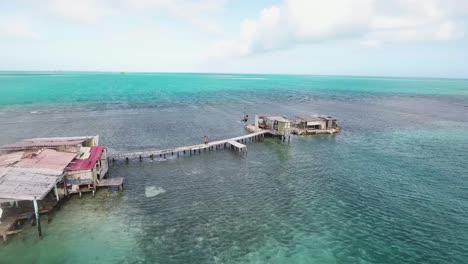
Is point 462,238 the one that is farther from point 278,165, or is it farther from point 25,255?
point 25,255

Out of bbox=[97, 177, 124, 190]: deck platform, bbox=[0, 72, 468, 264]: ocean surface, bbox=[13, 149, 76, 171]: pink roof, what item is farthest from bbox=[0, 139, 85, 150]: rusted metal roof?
bbox=[97, 177, 124, 190]: deck platform

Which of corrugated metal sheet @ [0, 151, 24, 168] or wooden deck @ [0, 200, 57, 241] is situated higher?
corrugated metal sheet @ [0, 151, 24, 168]

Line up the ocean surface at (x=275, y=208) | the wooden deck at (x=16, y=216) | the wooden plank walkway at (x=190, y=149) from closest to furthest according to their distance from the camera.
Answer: the ocean surface at (x=275, y=208) < the wooden deck at (x=16, y=216) < the wooden plank walkway at (x=190, y=149)

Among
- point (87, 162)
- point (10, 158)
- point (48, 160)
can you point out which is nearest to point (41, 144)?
point (10, 158)

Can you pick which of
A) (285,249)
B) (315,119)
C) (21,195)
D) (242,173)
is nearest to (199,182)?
(242,173)

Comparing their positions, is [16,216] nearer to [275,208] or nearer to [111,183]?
[111,183]

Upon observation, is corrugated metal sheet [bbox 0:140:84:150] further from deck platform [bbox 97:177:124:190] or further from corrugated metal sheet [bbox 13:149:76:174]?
deck platform [bbox 97:177:124:190]

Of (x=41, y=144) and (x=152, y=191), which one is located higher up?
(x=41, y=144)

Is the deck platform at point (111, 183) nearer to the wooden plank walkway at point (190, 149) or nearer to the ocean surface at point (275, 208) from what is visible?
the ocean surface at point (275, 208)

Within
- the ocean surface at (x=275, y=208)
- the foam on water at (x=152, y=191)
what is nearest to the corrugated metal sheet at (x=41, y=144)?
the ocean surface at (x=275, y=208)
